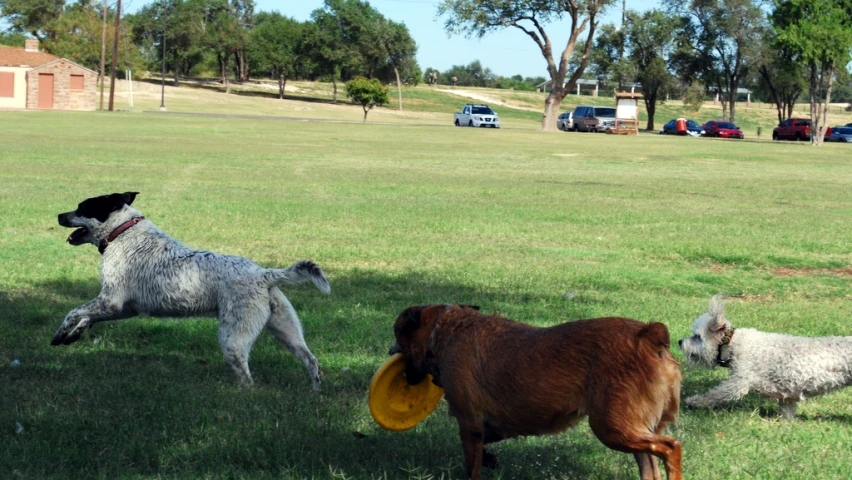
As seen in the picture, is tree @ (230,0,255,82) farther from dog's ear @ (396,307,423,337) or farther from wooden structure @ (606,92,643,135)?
dog's ear @ (396,307,423,337)

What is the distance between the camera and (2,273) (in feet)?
30.7

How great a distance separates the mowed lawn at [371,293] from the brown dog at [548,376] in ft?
1.55

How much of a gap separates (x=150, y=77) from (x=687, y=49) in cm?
6672

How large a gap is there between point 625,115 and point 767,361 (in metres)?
64.4

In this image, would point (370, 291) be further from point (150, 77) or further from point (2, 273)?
point (150, 77)

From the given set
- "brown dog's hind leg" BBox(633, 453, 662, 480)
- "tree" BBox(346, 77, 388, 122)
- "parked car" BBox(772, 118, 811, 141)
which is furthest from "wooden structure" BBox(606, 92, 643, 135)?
"brown dog's hind leg" BBox(633, 453, 662, 480)

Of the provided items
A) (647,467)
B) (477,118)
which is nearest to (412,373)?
(647,467)

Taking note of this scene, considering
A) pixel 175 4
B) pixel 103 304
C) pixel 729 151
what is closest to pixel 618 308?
pixel 103 304

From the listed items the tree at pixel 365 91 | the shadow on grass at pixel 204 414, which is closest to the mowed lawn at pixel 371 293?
the shadow on grass at pixel 204 414

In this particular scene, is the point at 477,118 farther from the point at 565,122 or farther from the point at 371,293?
the point at 371,293

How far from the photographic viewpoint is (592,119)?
65.8m

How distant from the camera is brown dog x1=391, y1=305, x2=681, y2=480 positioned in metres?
3.71

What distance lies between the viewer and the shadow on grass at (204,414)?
454 cm

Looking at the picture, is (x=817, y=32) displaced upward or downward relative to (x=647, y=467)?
upward
